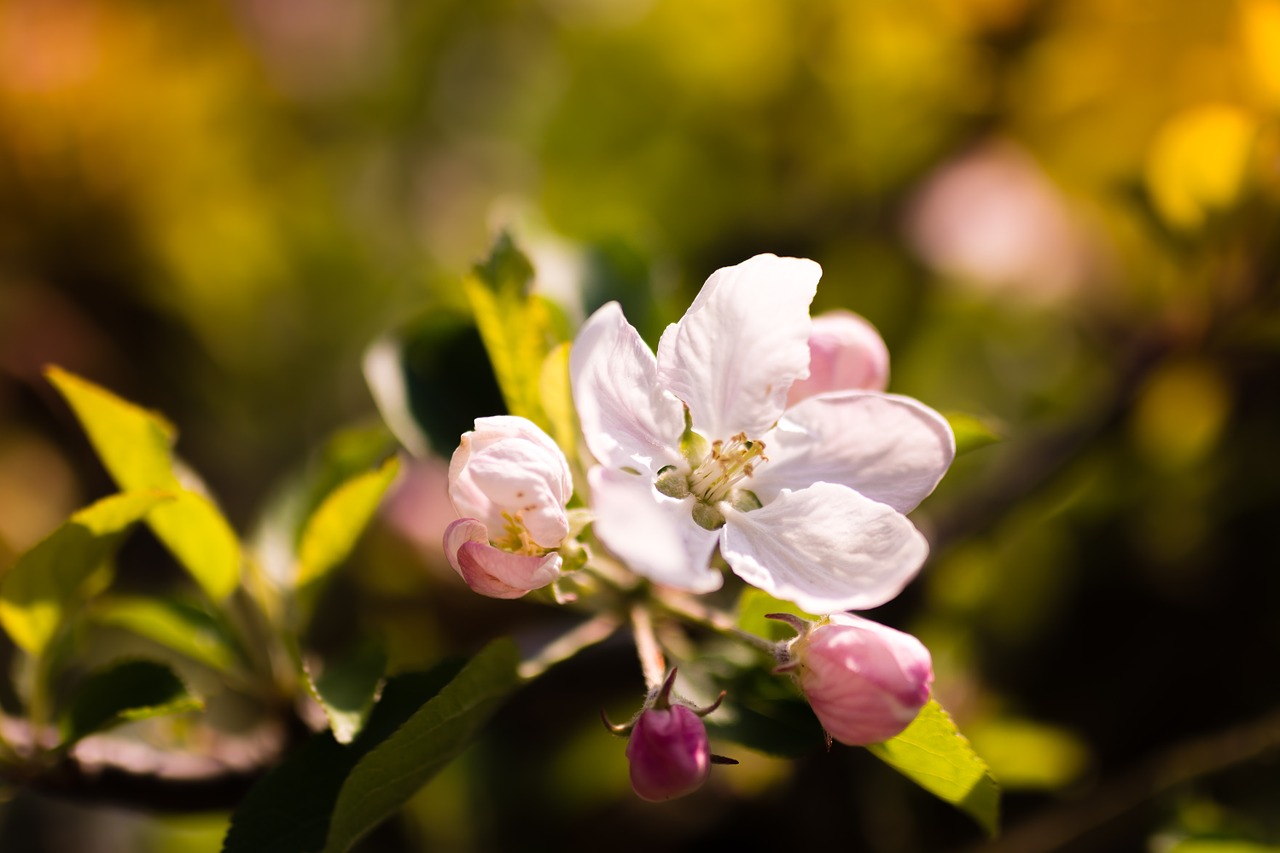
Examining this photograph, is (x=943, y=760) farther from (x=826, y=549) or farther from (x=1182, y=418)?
(x=1182, y=418)

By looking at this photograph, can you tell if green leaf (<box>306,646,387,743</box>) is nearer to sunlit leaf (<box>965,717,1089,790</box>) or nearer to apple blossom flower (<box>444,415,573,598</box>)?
apple blossom flower (<box>444,415,573,598</box>)

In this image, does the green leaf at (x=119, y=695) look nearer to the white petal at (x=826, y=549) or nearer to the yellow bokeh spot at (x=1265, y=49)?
the white petal at (x=826, y=549)

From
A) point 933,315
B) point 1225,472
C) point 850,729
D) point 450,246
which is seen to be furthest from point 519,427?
point 450,246

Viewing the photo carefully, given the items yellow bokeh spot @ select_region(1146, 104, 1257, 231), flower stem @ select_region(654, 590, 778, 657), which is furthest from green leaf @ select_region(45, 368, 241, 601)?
yellow bokeh spot @ select_region(1146, 104, 1257, 231)

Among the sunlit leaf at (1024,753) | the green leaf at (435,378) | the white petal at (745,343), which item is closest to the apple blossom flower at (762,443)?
the white petal at (745,343)

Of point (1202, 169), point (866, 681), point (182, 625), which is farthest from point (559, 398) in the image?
point (1202, 169)

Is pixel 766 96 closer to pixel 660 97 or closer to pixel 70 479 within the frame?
pixel 660 97
